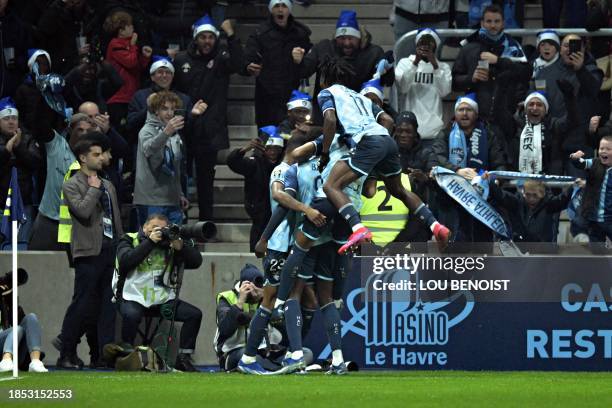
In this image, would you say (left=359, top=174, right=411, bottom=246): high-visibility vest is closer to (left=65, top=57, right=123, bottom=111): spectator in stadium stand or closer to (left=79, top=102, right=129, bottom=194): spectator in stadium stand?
(left=79, top=102, right=129, bottom=194): spectator in stadium stand

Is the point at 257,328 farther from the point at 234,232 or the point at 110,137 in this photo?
the point at 234,232

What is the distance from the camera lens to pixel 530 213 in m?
17.0

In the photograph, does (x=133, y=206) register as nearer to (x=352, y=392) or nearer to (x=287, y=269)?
(x=287, y=269)

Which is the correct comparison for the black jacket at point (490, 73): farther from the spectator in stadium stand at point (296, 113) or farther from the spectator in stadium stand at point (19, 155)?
the spectator in stadium stand at point (19, 155)

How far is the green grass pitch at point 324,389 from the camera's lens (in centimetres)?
1116

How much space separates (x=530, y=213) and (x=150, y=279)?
13.4 feet

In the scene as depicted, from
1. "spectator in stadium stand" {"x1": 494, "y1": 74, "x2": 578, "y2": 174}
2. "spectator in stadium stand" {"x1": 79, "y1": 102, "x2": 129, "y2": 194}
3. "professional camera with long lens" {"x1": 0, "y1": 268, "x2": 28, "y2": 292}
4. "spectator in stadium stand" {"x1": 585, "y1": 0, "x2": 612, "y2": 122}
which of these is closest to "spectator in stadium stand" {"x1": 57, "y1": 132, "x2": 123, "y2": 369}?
"professional camera with long lens" {"x1": 0, "y1": 268, "x2": 28, "y2": 292}

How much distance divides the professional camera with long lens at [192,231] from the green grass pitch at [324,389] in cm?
130

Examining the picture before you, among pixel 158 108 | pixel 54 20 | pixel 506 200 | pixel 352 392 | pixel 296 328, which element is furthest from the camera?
pixel 54 20

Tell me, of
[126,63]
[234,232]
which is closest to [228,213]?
[234,232]

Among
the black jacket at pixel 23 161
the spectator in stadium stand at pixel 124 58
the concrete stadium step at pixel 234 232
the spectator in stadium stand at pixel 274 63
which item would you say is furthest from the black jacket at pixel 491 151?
the black jacket at pixel 23 161

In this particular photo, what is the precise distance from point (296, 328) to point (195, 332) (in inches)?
102

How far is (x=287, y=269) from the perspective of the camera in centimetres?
1382

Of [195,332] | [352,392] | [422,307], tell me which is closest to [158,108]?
[195,332]
